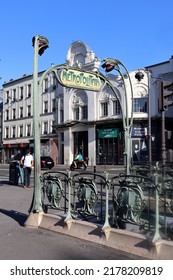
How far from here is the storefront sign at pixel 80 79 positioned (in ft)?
28.8

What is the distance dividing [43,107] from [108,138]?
14.3m

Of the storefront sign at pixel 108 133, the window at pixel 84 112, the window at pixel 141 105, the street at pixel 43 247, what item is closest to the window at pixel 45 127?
the window at pixel 84 112

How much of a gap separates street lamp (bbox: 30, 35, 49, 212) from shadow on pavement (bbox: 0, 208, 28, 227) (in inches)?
29.1

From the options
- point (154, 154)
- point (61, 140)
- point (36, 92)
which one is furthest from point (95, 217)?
point (61, 140)

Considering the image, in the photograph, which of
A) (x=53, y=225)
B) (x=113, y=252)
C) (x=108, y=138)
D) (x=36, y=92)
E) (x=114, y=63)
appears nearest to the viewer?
(x=113, y=252)

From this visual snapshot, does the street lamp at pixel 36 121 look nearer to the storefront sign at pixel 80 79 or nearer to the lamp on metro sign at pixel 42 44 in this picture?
the lamp on metro sign at pixel 42 44

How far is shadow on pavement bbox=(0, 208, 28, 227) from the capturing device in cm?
859

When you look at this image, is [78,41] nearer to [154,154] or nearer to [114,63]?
[154,154]

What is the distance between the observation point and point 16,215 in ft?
30.5

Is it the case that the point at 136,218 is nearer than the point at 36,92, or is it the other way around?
the point at 136,218

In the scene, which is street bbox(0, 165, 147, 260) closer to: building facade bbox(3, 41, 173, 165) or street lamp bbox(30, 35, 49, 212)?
street lamp bbox(30, 35, 49, 212)

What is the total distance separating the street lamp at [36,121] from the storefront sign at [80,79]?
749mm

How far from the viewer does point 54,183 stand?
25.7 ft

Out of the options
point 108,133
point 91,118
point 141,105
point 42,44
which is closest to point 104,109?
point 91,118
